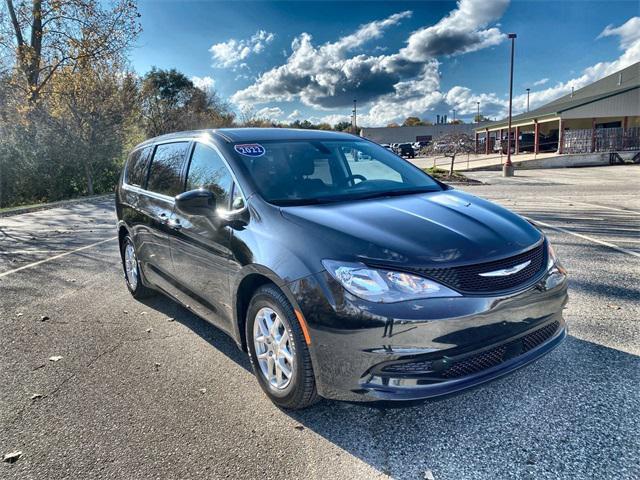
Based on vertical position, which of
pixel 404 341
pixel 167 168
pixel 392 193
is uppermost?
pixel 167 168

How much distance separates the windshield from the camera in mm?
3350

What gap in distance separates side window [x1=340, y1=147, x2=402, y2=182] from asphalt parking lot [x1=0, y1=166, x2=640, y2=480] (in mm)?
1824

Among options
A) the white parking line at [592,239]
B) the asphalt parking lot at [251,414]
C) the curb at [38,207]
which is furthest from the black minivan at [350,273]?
the curb at [38,207]

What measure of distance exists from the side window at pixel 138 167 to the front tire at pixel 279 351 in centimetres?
262

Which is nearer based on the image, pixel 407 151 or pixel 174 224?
pixel 174 224

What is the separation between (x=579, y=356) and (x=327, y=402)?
196 cm

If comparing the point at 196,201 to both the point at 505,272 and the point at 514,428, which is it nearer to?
the point at 505,272

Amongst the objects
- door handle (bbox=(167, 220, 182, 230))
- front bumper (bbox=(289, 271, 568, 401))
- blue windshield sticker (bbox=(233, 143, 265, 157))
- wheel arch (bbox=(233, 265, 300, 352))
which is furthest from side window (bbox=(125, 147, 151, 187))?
front bumper (bbox=(289, 271, 568, 401))

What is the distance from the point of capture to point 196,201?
129 inches

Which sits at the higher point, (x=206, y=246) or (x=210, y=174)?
(x=210, y=174)

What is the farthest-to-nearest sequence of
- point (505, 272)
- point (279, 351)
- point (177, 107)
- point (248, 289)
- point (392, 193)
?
point (177, 107) < point (392, 193) < point (248, 289) < point (279, 351) < point (505, 272)

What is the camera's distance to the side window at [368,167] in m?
3.99

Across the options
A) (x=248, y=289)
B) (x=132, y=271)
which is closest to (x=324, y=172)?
(x=248, y=289)

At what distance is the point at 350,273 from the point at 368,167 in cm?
185
